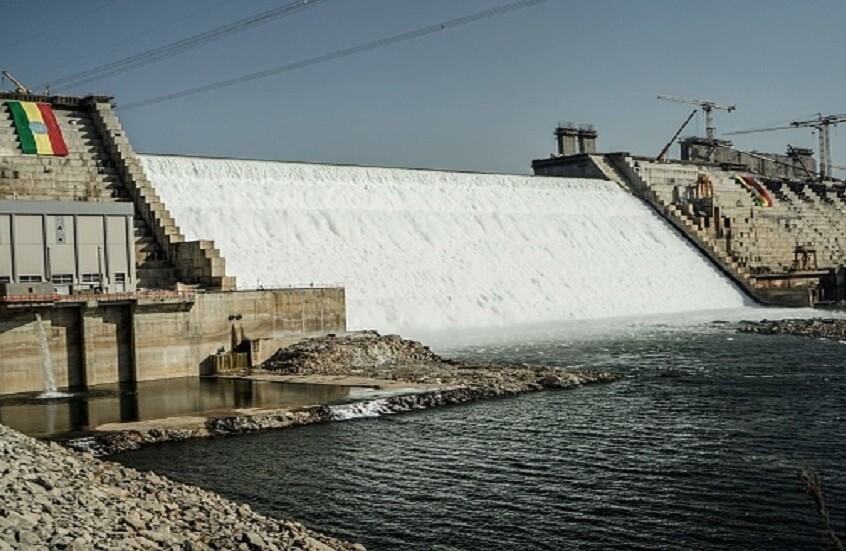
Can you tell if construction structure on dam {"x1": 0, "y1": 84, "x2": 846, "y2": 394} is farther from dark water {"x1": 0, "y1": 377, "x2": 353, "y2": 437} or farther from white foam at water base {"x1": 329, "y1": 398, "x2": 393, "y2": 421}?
white foam at water base {"x1": 329, "y1": 398, "x2": 393, "y2": 421}

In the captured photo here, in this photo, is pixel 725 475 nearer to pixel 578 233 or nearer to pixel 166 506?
pixel 166 506

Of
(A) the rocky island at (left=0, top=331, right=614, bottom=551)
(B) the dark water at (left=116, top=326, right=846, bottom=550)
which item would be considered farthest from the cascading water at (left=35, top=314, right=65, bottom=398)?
(B) the dark water at (left=116, top=326, right=846, bottom=550)

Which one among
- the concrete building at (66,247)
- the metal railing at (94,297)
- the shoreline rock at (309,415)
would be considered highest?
the concrete building at (66,247)

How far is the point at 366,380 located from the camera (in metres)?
31.2

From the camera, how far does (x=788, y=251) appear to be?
78.1 metres

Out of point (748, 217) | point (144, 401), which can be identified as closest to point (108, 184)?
point (144, 401)

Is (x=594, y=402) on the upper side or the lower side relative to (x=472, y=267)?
lower

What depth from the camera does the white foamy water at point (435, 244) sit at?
151 feet

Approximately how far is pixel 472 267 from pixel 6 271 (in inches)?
995

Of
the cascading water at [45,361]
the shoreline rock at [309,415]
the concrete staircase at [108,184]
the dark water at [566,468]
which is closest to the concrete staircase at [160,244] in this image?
the concrete staircase at [108,184]

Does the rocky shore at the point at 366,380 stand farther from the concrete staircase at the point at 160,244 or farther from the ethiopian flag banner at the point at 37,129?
the ethiopian flag banner at the point at 37,129

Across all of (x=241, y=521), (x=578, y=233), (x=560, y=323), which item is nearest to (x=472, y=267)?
(x=560, y=323)

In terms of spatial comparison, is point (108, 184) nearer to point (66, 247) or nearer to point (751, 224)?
point (66, 247)

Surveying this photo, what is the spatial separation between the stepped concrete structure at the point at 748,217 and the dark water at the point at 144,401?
1744 inches
